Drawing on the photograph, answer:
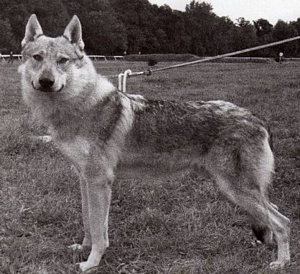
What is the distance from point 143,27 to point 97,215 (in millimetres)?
94379

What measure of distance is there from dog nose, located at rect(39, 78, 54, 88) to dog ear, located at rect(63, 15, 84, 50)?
2.23ft

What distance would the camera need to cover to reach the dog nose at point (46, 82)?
179 inches

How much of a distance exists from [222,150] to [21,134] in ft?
16.8

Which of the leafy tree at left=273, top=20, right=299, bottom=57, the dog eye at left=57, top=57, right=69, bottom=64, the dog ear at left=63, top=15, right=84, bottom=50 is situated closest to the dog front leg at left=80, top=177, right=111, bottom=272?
the dog eye at left=57, top=57, right=69, bottom=64

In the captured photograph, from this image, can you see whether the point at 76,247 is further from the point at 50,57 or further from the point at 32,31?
the point at 32,31

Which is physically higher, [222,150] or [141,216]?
[222,150]

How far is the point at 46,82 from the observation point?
4.55 m

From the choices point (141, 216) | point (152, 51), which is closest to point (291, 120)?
point (141, 216)

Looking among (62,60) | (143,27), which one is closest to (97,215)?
(62,60)

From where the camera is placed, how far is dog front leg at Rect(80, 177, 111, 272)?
477cm

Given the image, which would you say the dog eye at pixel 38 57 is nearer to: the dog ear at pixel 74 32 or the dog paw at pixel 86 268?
the dog ear at pixel 74 32

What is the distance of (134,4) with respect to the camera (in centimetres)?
9781

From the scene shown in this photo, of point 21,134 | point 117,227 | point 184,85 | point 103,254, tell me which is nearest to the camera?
point 103,254

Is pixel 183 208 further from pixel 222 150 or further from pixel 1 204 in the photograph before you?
pixel 1 204
